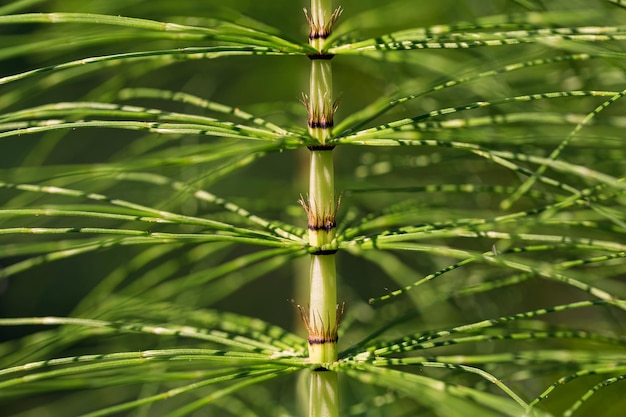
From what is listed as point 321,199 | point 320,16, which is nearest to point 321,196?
point 321,199

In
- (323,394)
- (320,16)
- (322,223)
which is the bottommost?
(323,394)

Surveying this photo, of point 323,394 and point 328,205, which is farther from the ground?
point 328,205

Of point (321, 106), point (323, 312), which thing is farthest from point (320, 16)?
point (323, 312)

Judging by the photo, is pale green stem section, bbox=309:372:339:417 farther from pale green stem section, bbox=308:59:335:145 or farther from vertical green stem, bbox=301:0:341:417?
pale green stem section, bbox=308:59:335:145

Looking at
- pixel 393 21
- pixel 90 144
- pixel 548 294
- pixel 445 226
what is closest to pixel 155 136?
pixel 393 21

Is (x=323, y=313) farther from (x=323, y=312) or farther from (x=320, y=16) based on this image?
(x=320, y=16)

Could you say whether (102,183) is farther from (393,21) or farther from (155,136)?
(393,21)

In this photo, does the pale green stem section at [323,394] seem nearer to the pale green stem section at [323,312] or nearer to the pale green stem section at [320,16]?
the pale green stem section at [323,312]
